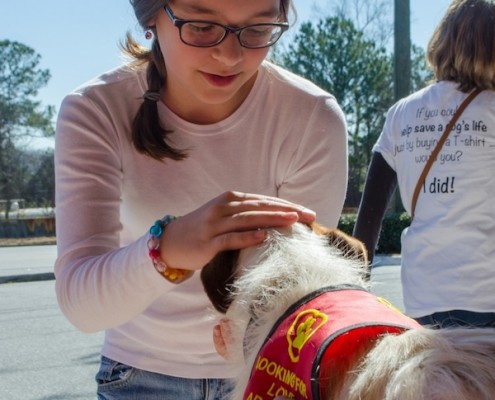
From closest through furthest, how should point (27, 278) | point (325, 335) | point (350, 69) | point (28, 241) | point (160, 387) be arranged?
1. point (325, 335)
2. point (160, 387)
3. point (27, 278)
4. point (28, 241)
5. point (350, 69)

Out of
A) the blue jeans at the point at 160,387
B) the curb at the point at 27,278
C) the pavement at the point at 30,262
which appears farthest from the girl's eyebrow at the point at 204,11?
the curb at the point at 27,278

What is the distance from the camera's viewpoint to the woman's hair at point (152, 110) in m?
1.81

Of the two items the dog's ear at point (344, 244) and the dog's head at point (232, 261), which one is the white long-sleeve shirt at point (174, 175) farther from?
the dog's ear at point (344, 244)

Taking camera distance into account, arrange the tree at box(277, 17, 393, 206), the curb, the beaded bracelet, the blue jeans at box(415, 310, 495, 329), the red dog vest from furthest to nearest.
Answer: the tree at box(277, 17, 393, 206) < the curb < the blue jeans at box(415, 310, 495, 329) < the beaded bracelet < the red dog vest

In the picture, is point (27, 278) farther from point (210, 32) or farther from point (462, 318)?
point (210, 32)

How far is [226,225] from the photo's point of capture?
4.47 feet

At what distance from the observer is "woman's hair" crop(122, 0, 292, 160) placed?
1.81 m

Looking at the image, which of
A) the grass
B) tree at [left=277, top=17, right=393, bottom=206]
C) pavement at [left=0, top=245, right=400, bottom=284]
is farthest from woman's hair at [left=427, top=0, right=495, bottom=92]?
tree at [left=277, top=17, right=393, bottom=206]

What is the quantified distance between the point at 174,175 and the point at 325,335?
0.89 m

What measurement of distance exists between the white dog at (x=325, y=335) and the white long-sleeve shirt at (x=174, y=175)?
0.33 metres

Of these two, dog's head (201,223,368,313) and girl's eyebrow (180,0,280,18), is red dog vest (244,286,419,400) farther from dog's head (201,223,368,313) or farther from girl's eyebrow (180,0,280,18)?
girl's eyebrow (180,0,280,18)

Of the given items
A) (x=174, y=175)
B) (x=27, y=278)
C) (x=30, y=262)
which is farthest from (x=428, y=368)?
(x=30, y=262)

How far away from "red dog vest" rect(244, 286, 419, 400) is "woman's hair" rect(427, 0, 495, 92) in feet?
4.71

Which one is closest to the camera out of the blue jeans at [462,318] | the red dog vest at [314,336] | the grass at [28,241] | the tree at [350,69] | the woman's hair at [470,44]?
A: the red dog vest at [314,336]
